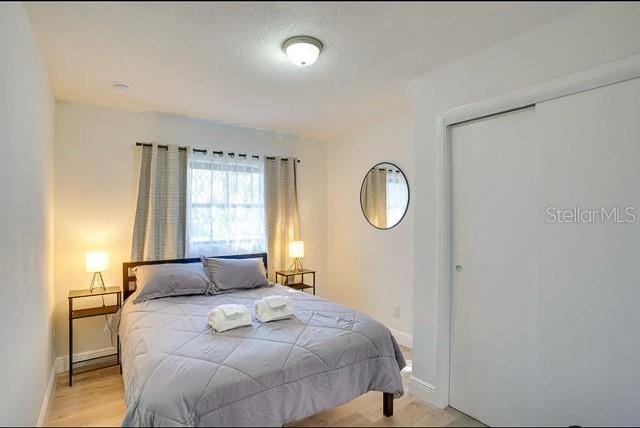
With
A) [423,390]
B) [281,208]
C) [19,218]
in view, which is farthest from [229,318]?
[281,208]

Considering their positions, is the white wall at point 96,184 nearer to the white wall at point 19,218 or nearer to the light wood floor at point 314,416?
the light wood floor at point 314,416

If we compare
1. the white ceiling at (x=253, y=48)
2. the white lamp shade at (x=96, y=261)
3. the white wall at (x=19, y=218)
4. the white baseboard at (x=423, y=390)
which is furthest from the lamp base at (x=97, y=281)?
the white baseboard at (x=423, y=390)

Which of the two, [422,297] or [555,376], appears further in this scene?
[422,297]

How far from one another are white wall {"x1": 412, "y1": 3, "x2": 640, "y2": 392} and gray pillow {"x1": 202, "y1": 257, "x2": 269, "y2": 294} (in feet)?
4.99

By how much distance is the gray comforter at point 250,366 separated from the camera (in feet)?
3.89

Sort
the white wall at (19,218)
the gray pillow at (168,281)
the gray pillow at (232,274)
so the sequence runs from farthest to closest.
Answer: the gray pillow at (232,274)
the gray pillow at (168,281)
the white wall at (19,218)

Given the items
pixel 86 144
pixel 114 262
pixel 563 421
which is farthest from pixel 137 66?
pixel 563 421

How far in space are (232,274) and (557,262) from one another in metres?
2.46

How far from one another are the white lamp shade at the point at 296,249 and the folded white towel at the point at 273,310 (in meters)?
1.70

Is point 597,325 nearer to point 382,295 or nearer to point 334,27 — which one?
point 334,27

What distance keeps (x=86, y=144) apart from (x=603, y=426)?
381cm

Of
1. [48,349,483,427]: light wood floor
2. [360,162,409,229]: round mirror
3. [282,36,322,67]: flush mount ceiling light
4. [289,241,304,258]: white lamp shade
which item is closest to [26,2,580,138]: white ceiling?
[282,36,322,67]: flush mount ceiling light

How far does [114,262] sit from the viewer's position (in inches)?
119

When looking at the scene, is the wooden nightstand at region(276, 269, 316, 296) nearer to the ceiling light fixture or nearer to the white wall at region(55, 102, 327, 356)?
the white wall at region(55, 102, 327, 356)
